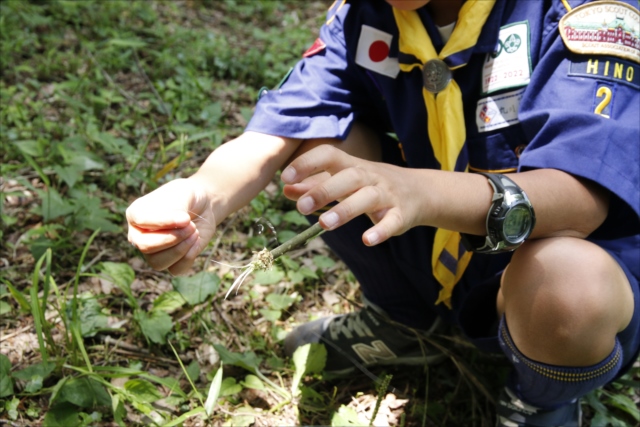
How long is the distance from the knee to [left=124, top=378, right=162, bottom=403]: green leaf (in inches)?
31.8

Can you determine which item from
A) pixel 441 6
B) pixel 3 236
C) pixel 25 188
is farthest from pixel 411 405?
pixel 25 188

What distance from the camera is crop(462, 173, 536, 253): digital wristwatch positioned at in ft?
3.66

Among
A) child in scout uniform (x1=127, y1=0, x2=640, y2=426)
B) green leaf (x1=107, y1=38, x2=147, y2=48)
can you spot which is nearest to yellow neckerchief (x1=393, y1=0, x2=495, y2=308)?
child in scout uniform (x1=127, y1=0, x2=640, y2=426)

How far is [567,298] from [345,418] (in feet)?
1.93

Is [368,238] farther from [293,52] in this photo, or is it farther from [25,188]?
[293,52]

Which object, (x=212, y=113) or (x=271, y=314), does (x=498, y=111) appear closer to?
(x=271, y=314)

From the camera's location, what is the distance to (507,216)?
112 centimetres

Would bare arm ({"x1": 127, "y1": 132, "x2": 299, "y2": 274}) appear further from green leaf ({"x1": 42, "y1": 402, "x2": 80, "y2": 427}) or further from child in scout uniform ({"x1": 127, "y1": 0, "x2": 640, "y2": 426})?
green leaf ({"x1": 42, "y1": 402, "x2": 80, "y2": 427})

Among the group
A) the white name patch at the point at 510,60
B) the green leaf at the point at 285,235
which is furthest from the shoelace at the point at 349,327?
the white name patch at the point at 510,60

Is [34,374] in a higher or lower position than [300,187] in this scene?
lower

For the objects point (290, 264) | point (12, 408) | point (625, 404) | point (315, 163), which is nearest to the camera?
point (315, 163)

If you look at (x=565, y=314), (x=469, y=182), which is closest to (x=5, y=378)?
(x=469, y=182)

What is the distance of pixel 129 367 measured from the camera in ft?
4.99

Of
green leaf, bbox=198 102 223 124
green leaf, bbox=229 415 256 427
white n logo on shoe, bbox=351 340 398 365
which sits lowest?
white n logo on shoe, bbox=351 340 398 365
